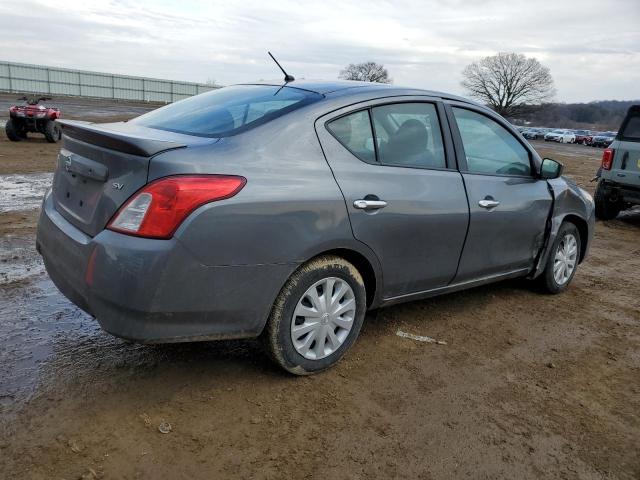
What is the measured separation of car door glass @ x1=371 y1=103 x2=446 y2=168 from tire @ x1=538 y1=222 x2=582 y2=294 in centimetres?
160

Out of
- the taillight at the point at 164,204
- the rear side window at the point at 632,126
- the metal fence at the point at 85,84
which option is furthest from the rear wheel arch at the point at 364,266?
the metal fence at the point at 85,84

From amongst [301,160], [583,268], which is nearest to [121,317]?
[301,160]

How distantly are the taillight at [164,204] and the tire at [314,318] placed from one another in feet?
2.15

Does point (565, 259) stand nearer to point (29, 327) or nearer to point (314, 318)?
point (314, 318)

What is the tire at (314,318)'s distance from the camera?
2.87 meters

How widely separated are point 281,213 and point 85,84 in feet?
173

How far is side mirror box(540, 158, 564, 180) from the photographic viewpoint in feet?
14.0

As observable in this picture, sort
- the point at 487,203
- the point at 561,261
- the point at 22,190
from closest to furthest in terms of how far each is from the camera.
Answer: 1. the point at 487,203
2. the point at 561,261
3. the point at 22,190

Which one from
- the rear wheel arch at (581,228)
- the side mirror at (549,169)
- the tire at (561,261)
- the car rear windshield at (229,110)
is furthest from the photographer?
the rear wheel arch at (581,228)

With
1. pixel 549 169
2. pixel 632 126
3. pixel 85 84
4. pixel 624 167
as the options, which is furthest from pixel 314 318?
pixel 85 84

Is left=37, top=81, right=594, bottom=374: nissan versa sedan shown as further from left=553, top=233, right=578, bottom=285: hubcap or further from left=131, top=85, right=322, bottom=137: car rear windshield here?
left=553, top=233, right=578, bottom=285: hubcap

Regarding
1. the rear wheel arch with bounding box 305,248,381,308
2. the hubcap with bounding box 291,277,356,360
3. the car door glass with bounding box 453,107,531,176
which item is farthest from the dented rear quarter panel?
the hubcap with bounding box 291,277,356,360

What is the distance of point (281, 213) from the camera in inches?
107

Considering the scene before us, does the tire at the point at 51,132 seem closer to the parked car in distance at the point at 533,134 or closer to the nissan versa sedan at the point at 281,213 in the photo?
the nissan versa sedan at the point at 281,213
